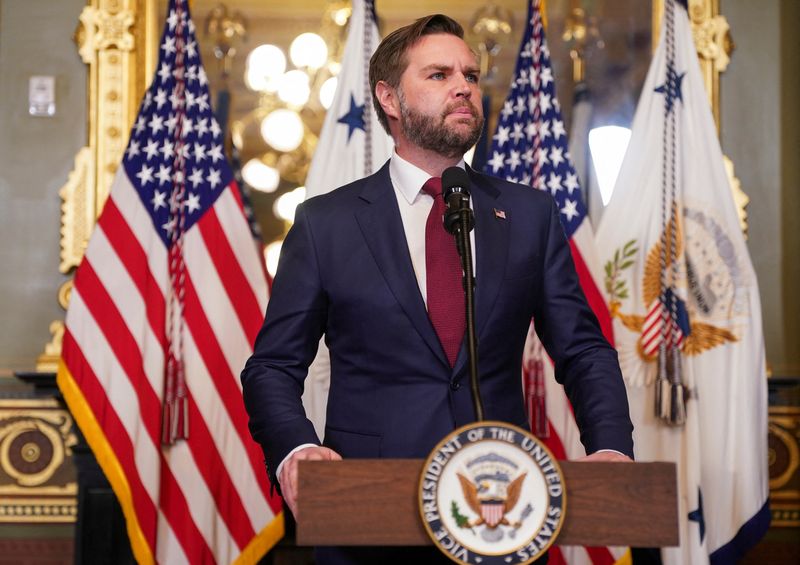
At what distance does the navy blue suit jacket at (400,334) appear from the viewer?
6.30ft

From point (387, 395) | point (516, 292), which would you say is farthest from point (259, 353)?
point (516, 292)

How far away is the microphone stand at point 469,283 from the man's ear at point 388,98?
0.50m

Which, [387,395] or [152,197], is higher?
[152,197]

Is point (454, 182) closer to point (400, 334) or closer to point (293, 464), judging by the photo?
point (400, 334)

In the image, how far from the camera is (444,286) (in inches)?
78.4

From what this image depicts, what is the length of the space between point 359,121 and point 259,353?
79.8 inches

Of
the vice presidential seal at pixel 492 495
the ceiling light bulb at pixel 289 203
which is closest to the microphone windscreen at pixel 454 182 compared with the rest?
the vice presidential seal at pixel 492 495

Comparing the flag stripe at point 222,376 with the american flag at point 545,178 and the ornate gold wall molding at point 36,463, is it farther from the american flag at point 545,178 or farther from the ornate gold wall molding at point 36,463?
the american flag at point 545,178

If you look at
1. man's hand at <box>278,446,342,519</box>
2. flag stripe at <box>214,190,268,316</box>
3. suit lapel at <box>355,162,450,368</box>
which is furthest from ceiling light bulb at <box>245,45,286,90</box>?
man's hand at <box>278,446,342,519</box>

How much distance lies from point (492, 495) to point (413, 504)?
11 centimetres

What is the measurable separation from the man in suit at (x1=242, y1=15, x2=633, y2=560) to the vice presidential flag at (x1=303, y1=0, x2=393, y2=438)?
1.66 meters

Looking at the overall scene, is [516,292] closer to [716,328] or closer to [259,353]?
[259,353]

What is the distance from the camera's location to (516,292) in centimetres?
Answer: 203

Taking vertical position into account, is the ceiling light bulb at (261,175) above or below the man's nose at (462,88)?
above
